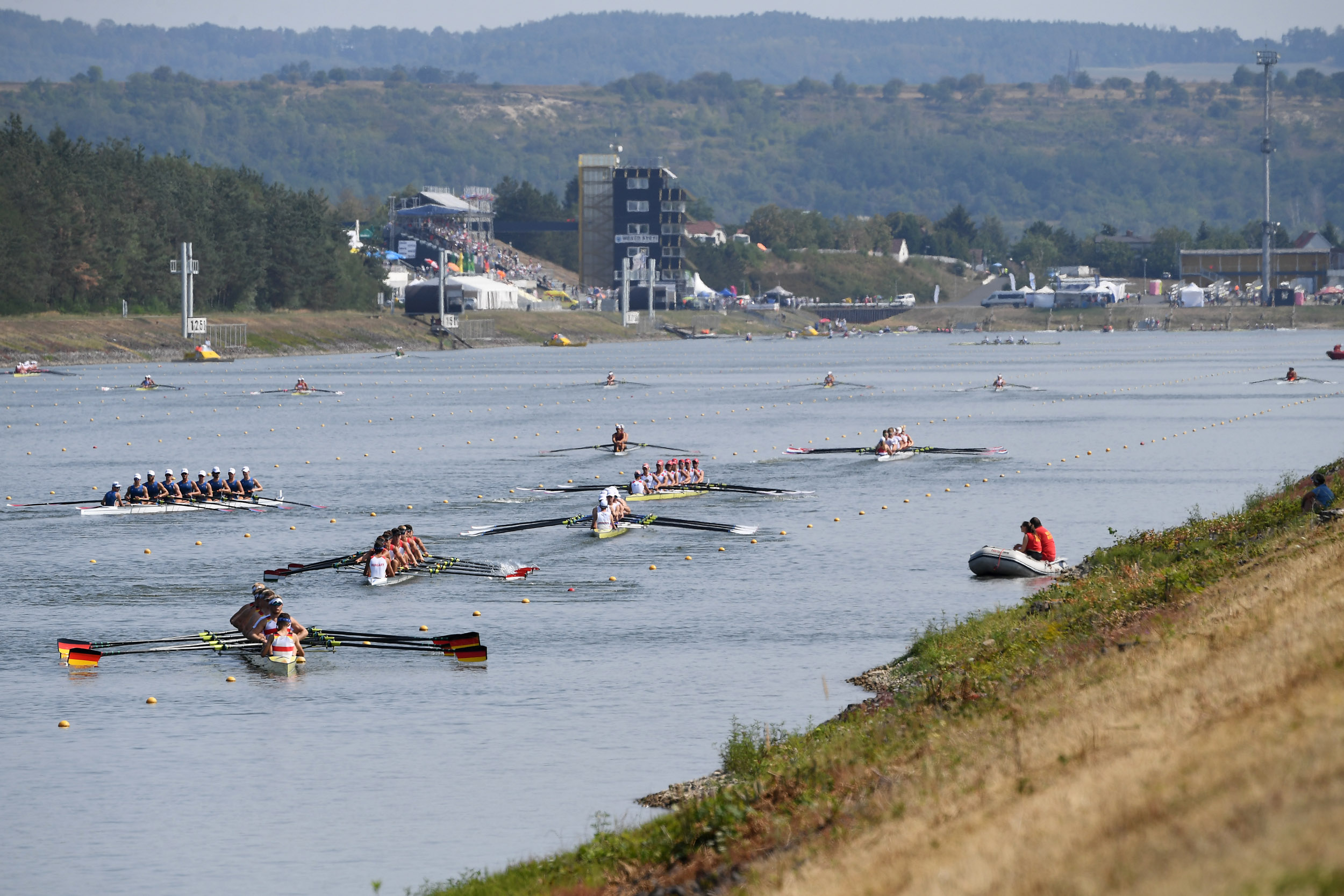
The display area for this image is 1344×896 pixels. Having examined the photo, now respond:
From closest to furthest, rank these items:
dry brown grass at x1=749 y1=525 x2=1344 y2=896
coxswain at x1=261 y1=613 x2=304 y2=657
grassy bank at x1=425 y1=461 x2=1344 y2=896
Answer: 1. dry brown grass at x1=749 y1=525 x2=1344 y2=896
2. grassy bank at x1=425 y1=461 x2=1344 y2=896
3. coxswain at x1=261 y1=613 x2=304 y2=657

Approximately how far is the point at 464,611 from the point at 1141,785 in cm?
2552

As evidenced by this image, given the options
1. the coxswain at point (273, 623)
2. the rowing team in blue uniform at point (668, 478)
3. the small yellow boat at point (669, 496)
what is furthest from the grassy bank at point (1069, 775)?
the rowing team in blue uniform at point (668, 478)

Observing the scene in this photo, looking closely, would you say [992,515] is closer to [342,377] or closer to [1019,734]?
[1019,734]

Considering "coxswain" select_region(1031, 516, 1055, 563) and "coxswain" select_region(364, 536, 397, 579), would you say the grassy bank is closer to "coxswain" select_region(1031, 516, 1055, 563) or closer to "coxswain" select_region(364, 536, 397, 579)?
"coxswain" select_region(1031, 516, 1055, 563)

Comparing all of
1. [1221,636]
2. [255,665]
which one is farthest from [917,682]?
[255,665]

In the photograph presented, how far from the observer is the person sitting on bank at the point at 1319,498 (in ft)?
110

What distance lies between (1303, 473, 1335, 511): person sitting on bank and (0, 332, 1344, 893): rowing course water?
6588 millimetres

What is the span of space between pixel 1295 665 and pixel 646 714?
13.6 metres

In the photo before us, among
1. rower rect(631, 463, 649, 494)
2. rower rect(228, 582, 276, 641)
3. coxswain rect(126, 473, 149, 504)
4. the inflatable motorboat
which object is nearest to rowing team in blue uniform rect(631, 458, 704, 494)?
rower rect(631, 463, 649, 494)

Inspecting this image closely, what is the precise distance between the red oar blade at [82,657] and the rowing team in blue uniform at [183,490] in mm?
23488

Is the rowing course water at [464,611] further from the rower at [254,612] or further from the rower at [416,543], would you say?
the rower at [416,543]

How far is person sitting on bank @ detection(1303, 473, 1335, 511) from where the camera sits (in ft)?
110

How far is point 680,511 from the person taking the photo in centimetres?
5362

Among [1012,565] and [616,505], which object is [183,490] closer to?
[616,505]
